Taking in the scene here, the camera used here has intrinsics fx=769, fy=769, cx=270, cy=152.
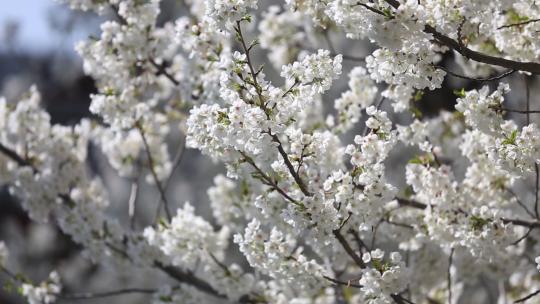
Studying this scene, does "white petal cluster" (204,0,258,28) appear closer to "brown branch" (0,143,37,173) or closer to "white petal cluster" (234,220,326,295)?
"white petal cluster" (234,220,326,295)

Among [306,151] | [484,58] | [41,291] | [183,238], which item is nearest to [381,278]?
[306,151]

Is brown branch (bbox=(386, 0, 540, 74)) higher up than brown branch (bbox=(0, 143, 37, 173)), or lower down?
lower down

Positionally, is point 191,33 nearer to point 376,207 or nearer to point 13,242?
point 376,207

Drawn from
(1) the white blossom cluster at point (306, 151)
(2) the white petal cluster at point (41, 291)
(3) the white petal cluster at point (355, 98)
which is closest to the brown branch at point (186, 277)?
(1) the white blossom cluster at point (306, 151)

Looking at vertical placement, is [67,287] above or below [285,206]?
above

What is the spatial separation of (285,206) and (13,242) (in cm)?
1406

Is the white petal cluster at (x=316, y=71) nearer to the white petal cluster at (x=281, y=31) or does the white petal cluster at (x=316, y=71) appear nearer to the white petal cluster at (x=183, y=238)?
the white petal cluster at (x=183, y=238)

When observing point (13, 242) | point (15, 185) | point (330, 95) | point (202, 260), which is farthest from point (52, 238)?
point (202, 260)

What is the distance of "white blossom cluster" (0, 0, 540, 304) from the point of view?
11.1 feet

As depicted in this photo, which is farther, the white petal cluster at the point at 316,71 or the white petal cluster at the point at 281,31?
the white petal cluster at the point at 281,31

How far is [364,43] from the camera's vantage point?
15078 mm

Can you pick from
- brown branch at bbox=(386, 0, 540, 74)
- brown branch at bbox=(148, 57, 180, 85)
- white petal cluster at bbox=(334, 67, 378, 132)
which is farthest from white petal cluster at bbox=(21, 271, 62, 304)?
brown branch at bbox=(386, 0, 540, 74)

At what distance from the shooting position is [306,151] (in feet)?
11.9

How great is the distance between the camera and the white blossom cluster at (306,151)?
3.39 m
